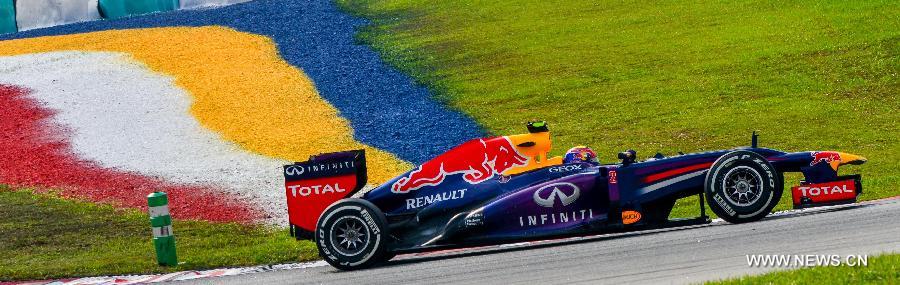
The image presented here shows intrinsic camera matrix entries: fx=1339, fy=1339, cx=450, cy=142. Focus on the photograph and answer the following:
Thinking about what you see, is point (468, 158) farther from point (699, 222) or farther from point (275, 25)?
point (275, 25)

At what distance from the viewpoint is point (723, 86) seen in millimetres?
26453

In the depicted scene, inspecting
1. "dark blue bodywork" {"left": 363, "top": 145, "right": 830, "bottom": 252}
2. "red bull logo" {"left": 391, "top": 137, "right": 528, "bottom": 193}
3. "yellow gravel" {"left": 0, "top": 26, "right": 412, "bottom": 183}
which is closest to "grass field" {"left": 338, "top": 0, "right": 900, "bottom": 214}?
"yellow gravel" {"left": 0, "top": 26, "right": 412, "bottom": 183}

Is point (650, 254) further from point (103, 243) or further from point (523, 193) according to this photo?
point (103, 243)

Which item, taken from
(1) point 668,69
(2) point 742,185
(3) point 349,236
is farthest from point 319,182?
(1) point 668,69

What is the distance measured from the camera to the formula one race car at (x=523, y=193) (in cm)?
1280

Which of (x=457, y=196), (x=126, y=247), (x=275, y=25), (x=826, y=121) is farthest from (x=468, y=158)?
(x=275, y=25)

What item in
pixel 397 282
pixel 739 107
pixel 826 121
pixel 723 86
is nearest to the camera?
pixel 397 282

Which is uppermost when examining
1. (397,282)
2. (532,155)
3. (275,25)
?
(275,25)

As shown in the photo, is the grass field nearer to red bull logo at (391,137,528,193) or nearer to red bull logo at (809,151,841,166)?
red bull logo at (809,151,841,166)

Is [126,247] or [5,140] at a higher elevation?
[5,140]

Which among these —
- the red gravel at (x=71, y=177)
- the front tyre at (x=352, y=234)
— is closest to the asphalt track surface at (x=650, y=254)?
the front tyre at (x=352, y=234)

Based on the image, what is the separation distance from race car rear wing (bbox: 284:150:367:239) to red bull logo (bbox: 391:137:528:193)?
0.51m

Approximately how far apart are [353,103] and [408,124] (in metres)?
2.63

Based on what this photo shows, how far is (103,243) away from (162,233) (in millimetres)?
2787
